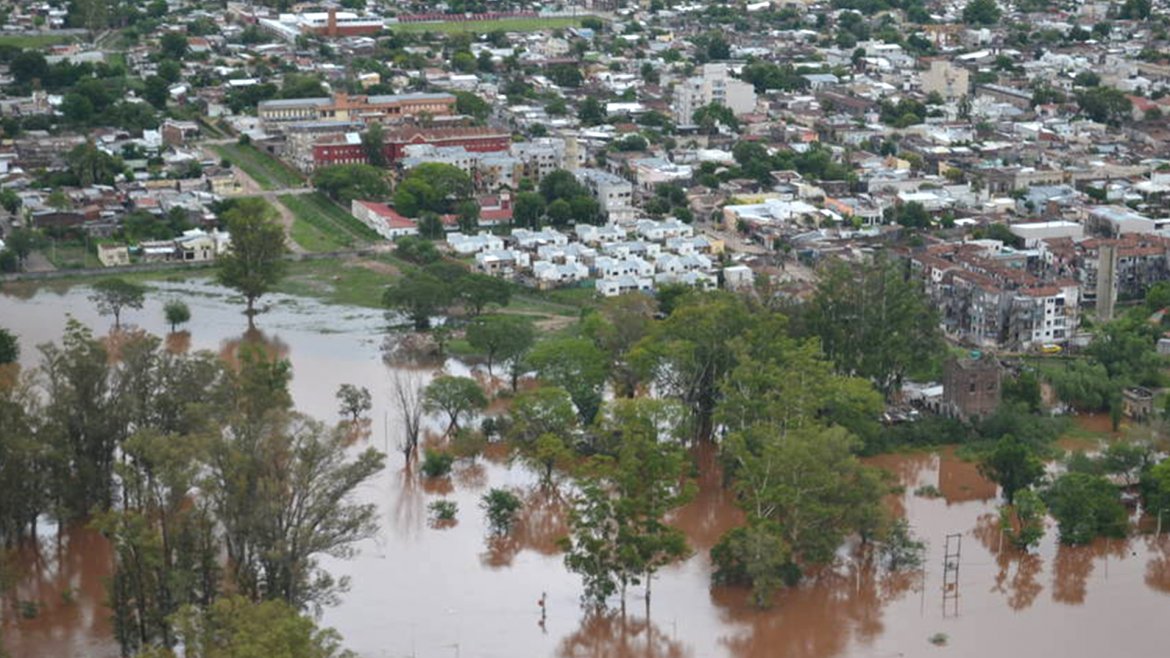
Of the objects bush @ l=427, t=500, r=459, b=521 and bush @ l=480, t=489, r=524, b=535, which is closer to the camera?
bush @ l=480, t=489, r=524, b=535

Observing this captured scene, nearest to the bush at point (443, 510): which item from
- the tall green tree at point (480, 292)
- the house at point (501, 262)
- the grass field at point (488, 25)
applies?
the tall green tree at point (480, 292)

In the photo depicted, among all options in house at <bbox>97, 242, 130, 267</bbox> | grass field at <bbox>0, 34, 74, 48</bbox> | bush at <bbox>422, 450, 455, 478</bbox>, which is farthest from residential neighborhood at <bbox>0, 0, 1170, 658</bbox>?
grass field at <bbox>0, 34, 74, 48</bbox>

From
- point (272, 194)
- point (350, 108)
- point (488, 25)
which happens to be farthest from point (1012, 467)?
point (488, 25)

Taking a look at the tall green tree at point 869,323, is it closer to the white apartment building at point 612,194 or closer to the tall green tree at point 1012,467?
the tall green tree at point 1012,467

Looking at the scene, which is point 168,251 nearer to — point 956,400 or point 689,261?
point 689,261

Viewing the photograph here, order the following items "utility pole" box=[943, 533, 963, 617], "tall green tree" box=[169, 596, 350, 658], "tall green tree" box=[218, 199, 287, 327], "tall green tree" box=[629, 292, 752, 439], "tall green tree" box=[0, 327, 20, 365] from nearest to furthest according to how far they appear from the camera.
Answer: "tall green tree" box=[169, 596, 350, 658], "utility pole" box=[943, 533, 963, 617], "tall green tree" box=[629, 292, 752, 439], "tall green tree" box=[0, 327, 20, 365], "tall green tree" box=[218, 199, 287, 327]

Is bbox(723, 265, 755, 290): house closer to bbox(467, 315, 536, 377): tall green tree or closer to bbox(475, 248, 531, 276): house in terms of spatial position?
bbox(475, 248, 531, 276): house
